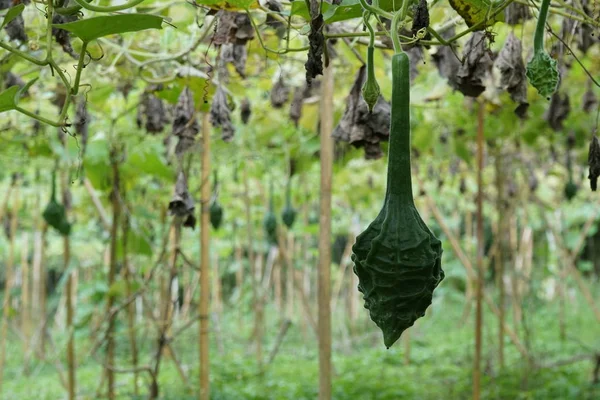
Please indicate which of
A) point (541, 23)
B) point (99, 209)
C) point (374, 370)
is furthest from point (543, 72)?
point (374, 370)

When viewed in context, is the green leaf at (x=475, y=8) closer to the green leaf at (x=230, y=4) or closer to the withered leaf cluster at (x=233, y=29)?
the green leaf at (x=230, y=4)

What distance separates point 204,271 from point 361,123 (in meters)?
1.22

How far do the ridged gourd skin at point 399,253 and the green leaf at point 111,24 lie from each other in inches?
14.0

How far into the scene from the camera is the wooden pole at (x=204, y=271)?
101 inches

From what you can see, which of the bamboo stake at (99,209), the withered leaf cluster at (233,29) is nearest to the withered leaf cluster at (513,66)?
the withered leaf cluster at (233,29)

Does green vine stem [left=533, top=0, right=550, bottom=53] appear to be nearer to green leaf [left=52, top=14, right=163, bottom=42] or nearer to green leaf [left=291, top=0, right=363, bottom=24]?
green leaf [left=291, top=0, right=363, bottom=24]

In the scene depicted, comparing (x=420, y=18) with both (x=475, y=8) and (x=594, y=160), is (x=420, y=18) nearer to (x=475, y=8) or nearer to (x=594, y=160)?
(x=475, y=8)

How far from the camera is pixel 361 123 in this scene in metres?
1.55

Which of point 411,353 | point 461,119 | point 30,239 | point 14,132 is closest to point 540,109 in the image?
point 461,119

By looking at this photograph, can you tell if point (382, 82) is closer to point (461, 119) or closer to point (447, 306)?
point (461, 119)

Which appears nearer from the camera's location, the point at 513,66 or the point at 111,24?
the point at 111,24

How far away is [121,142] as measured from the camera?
11.6ft

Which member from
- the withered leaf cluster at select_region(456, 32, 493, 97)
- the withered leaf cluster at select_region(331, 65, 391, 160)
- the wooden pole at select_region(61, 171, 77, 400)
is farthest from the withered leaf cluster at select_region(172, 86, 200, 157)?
the wooden pole at select_region(61, 171, 77, 400)

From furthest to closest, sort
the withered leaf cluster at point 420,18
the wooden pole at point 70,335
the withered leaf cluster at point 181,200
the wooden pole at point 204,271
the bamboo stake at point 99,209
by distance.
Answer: the bamboo stake at point 99,209, the wooden pole at point 70,335, the wooden pole at point 204,271, the withered leaf cluster at point 181,200, the withered leaf cluster at point 420,18
